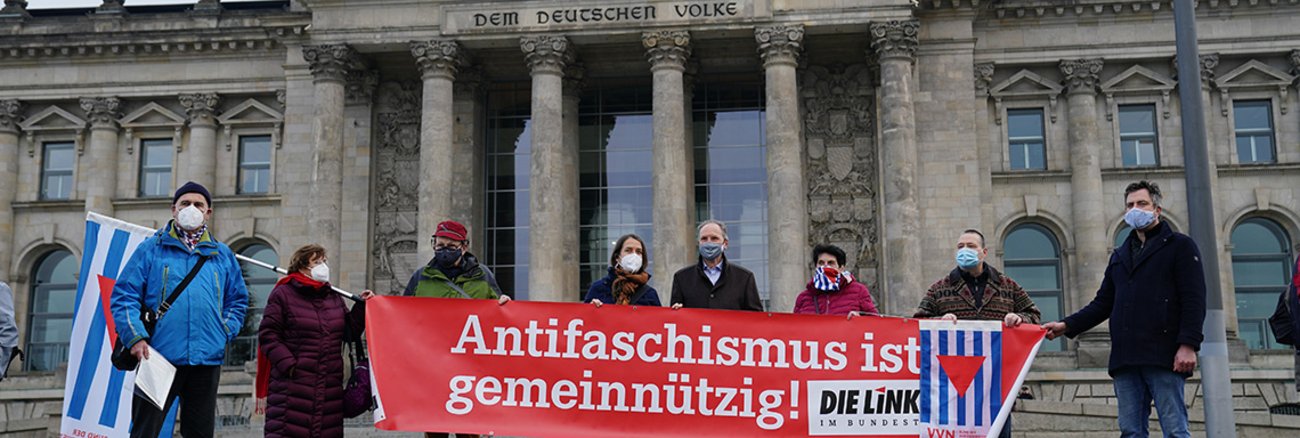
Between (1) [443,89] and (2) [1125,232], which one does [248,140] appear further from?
(2) [1125,232]

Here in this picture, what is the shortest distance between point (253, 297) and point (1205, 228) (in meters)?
30.7

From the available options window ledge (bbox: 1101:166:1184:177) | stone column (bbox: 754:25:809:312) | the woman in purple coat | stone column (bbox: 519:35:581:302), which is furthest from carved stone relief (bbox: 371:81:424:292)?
the woman in purple coat

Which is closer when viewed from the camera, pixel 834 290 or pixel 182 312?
pixel 182 312

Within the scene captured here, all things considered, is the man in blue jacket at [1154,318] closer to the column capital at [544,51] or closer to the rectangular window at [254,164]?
the column capital at [544,51]

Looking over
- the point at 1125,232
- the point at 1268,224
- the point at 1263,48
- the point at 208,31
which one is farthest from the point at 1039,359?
the point at 208,31

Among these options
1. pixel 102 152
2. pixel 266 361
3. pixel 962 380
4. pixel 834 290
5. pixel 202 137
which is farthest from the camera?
pixel 102 152

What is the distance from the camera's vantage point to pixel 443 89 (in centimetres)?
3269

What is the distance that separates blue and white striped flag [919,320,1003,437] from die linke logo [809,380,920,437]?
0.41 ft

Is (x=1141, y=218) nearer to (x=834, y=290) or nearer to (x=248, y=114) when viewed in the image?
(x=834, y=290)

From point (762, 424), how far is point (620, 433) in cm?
130

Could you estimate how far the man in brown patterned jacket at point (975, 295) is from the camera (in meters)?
11.2

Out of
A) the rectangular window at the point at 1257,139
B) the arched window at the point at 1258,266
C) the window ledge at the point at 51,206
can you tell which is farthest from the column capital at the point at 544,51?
the arched window at the point at 1258,266

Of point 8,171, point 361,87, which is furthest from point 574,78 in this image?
point 8,171

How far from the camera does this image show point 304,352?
415 inches
